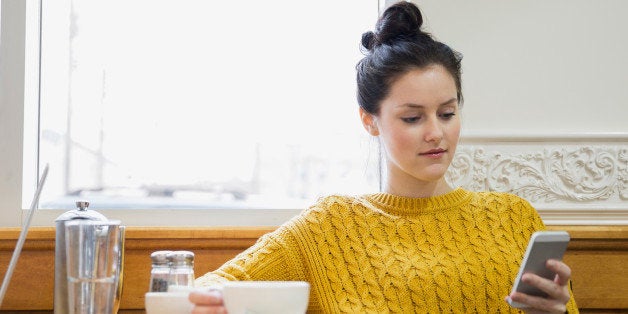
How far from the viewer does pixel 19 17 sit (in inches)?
85.0

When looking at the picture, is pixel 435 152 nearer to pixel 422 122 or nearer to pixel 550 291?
pixel 422 122

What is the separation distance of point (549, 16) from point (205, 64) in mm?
912

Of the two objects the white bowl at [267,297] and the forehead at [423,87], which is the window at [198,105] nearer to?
the forehead at [423,87]

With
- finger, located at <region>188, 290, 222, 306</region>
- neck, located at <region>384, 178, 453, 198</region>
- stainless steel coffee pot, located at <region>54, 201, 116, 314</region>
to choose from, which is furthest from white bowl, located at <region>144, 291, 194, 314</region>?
neck, located at <region>384, 178, 453, 198</region>

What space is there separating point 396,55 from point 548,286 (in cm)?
66

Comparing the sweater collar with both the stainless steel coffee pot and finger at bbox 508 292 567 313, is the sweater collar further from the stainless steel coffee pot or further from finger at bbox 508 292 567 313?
the stainless steel coffee pot

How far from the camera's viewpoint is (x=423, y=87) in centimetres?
181

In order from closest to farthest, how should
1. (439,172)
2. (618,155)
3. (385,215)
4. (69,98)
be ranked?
(439,172) < (385,215) < (618,155) < (69,98)

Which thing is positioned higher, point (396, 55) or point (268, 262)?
point (396, 55)

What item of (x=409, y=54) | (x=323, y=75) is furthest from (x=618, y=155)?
(x=323, y=75)

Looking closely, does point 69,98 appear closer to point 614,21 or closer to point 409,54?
point 409,54

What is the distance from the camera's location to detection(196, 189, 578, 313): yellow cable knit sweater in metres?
1.79

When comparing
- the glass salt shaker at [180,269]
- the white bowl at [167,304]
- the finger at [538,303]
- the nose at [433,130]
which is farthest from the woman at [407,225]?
the white bowl at [167,304]

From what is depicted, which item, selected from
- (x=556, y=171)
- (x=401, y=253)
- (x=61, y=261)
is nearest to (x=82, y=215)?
(x=61, y=261)
